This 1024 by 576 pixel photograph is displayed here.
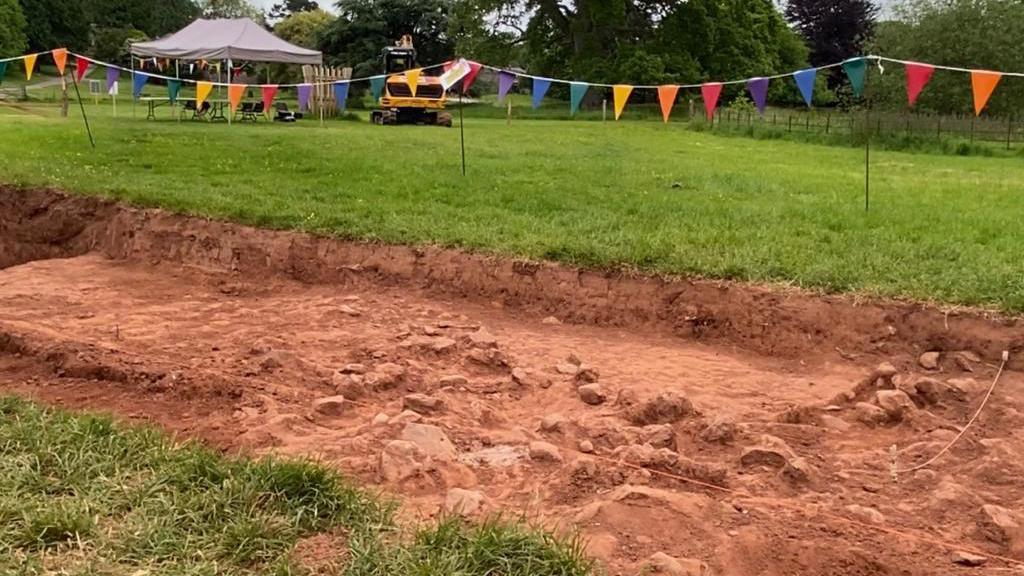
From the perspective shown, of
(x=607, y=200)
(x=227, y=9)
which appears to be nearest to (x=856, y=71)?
(x=607, y=200)

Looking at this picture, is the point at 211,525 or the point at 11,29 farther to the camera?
the point at 11,29

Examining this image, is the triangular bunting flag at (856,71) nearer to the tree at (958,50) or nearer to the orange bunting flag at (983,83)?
the orange bunting flag at (983,83)

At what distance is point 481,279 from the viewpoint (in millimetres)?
6984

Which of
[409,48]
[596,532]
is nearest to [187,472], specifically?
[596,532]

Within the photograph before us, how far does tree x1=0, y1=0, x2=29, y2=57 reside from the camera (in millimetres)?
45031

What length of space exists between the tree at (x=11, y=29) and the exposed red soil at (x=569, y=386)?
4472 centimetres

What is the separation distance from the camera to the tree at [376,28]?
4462cm

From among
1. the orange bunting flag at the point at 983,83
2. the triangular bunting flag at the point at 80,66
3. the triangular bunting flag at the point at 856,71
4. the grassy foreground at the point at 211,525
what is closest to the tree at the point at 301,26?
the triangular bunting flag at the point at 80,66

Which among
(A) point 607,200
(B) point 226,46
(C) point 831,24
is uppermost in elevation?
(C) point 831,24

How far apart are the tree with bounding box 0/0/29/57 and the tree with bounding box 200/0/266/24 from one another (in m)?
30.4

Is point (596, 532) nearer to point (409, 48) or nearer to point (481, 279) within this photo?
point (481, 279)

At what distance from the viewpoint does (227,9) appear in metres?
79.4

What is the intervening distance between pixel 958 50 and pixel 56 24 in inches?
2171

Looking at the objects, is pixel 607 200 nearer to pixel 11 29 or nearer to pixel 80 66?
pixel 80 66
